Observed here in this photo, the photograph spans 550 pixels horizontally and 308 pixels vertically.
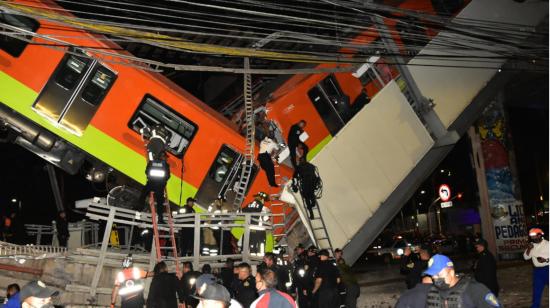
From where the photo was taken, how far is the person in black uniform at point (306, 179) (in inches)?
486

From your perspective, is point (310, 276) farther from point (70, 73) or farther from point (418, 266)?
point (70, 73)

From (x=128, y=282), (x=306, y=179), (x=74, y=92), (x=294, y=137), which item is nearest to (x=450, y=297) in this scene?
(x=128, y=282)

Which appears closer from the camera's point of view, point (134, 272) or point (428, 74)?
point (134, 272)

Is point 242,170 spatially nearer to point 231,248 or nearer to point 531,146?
point 231,248

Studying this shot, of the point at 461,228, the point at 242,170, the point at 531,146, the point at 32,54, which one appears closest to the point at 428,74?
the point at 242,170

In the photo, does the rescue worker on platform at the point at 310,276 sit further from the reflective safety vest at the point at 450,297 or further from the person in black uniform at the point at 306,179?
the reflective safety vest at the point at 450,297

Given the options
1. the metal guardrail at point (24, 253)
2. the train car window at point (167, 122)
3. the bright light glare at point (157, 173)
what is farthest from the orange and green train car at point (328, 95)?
the metal guardrail at point (24, 253)

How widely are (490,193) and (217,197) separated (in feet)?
39.6

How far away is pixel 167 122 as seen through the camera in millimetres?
12836

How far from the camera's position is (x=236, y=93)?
19.1 metres

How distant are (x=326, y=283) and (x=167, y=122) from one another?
18.9 ft

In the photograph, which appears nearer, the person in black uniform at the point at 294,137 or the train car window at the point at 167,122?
the train car window at the point at 167,122

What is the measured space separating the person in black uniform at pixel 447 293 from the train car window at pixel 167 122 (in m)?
9.36

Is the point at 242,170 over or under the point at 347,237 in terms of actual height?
over
